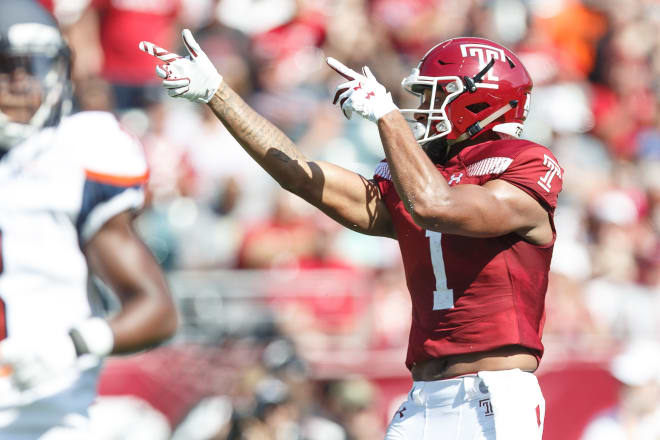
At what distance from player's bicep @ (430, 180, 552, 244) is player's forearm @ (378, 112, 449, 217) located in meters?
0.04

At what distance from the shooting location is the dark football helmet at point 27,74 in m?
3.58

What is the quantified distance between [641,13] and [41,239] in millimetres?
8480

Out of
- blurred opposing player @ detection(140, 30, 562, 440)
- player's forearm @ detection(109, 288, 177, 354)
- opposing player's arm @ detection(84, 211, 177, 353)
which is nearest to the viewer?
blurred opposing player @ detection(140, 30, 562, 440)

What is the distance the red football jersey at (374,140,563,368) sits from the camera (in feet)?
11.2

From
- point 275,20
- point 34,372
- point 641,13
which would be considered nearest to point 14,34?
point 34,372

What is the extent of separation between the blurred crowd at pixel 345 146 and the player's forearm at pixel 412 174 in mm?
2872

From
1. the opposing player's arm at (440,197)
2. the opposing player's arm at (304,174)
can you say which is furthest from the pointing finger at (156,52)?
the opposing player's arm at (440,197)

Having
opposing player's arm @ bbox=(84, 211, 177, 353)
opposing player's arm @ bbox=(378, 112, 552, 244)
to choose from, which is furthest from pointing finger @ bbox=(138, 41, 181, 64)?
opposing player's arm @ bbox=(378, 112, 552, 244)

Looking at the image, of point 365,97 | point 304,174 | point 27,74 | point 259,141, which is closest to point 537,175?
point 365,97

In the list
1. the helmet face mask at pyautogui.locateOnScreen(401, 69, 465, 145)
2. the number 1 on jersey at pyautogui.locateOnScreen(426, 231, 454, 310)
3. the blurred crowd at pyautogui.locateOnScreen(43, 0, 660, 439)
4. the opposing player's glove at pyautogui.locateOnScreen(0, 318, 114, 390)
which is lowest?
the blurred crowd at pyautogui.locateOnScreen(43, 0, 660, 439)

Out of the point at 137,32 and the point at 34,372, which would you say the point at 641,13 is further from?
the point at 34,372

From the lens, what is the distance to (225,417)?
6109mm

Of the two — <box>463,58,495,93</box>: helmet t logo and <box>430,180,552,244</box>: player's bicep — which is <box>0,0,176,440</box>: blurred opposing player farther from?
<box>463,58,495,93</box>: helmet t logo

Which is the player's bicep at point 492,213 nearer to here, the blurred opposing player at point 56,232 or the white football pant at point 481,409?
the white football pant at point 481,409
